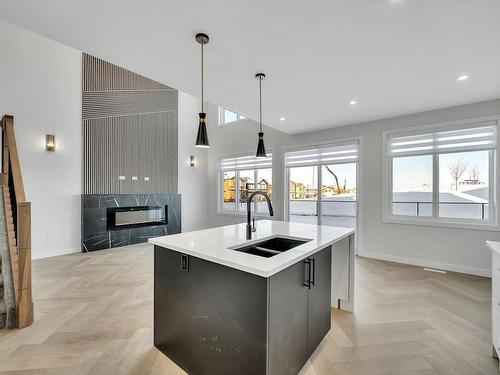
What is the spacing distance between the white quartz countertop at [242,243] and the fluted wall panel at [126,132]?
12.9 feet

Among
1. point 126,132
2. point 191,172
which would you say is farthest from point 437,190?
point 126,132

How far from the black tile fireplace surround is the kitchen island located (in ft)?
12.5

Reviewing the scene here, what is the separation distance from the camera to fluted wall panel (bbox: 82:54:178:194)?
189 inches

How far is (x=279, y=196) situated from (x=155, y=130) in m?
3.55

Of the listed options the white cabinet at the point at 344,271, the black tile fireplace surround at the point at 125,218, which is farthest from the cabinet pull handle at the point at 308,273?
the black tile fireplace surround at the point at 125,218

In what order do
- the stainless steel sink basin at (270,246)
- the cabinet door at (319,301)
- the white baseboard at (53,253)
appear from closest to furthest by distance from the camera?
the cabinet door at (319,301) < the stainless steel sink basin at (270,246) < the white baseboard at (53,253)

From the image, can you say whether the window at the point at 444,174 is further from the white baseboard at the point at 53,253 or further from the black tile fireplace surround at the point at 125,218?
the white baseboard at the point at 53,253

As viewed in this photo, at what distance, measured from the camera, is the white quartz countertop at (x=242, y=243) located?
1303mm

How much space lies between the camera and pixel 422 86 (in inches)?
118

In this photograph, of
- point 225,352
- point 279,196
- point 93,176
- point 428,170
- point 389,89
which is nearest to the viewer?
point 225,352

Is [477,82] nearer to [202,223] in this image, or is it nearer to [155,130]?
[155,130]

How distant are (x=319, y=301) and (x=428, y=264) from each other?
10.5ft

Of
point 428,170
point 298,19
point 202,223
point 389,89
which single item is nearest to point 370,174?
point 428,170

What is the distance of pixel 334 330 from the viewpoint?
218 cm
